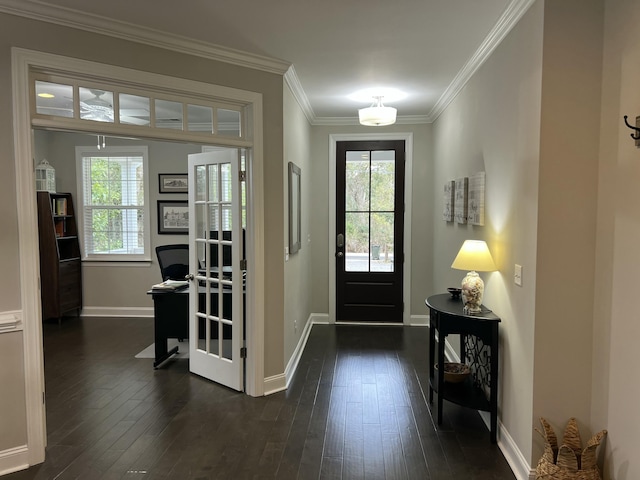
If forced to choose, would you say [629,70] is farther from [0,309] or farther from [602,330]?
[0,309]

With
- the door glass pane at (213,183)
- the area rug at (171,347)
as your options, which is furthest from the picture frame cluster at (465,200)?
the area rug at (171,347)

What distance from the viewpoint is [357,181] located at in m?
5.78

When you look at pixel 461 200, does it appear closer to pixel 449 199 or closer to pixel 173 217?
pixel 449 199

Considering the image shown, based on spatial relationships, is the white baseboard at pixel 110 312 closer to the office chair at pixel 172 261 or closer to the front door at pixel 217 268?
the office chair at pixel 172 261

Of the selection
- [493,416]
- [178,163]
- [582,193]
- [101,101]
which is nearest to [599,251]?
[582,193]

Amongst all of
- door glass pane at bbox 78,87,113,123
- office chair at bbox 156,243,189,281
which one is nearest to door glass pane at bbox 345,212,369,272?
office chair at bbox 156,243,189,281

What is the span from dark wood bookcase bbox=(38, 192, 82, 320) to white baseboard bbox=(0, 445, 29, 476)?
11.5 feet

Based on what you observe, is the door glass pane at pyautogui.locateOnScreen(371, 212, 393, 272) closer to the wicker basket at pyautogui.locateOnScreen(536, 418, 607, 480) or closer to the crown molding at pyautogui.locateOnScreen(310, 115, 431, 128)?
the crown molding at pyautogui.locateOnScreen(310, 115, 431, 128)

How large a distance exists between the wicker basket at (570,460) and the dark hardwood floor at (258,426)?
0.40m

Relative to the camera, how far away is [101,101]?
2.90 meters

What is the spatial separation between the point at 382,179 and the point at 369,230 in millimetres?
673

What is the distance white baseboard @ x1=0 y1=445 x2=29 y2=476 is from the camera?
99.6 inches

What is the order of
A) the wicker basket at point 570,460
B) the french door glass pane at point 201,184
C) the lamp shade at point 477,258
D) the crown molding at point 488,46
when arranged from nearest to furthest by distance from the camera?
the wicker basket at point 570,460, the crown molding at point 488,46, the lamp shade at point 477,258, the french door glass pane at point 201,184

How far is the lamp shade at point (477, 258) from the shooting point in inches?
114
